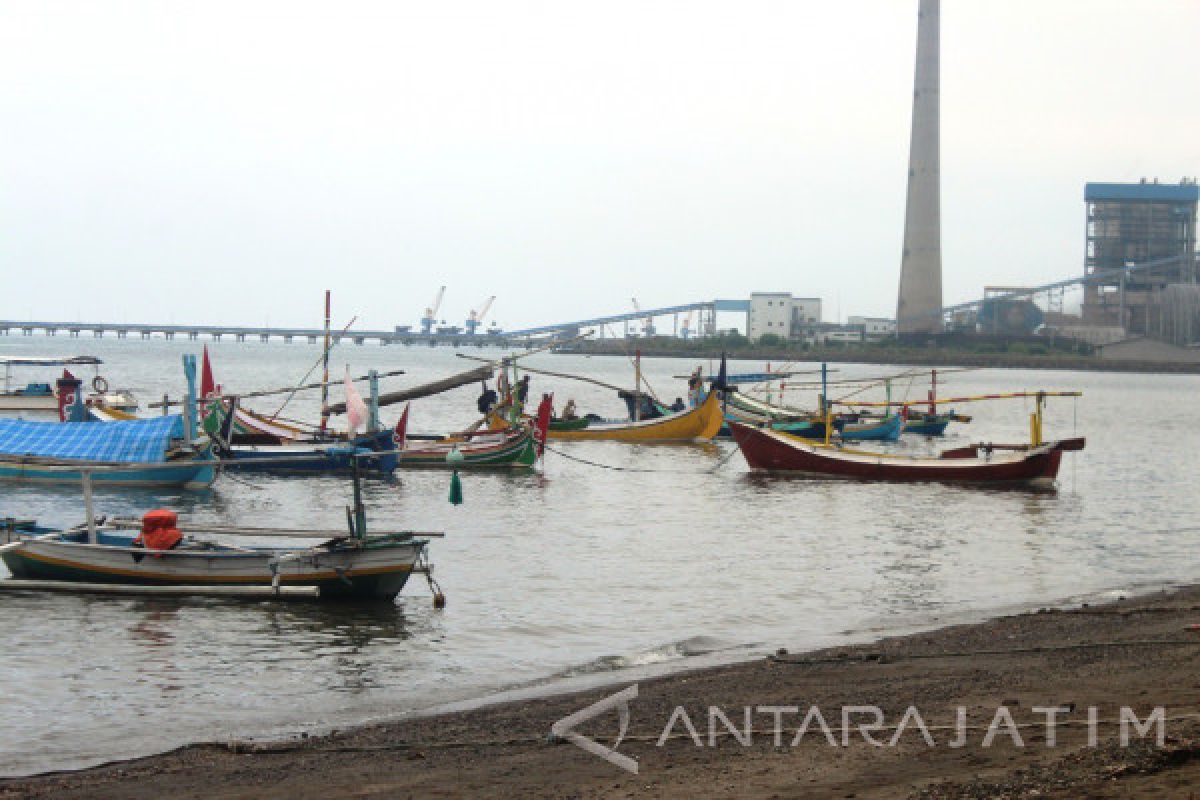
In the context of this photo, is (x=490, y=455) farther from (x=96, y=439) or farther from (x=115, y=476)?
(x=96, y=439)

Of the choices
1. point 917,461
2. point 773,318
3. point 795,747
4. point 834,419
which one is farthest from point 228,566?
point 773,318

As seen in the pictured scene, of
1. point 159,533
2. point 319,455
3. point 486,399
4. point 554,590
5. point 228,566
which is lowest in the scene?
point 554,590

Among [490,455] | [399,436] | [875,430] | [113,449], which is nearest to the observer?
[113,449]

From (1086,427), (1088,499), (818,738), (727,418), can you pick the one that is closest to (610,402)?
(1086,427)

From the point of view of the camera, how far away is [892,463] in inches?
1403

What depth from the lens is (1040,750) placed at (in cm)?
856

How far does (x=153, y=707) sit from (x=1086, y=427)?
194 feet

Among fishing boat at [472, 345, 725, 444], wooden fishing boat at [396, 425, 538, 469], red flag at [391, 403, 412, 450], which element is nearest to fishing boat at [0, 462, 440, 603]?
red flag at [391, 403, 412, 450]

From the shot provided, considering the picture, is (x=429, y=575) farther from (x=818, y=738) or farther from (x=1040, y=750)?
(x=1040, y=750)

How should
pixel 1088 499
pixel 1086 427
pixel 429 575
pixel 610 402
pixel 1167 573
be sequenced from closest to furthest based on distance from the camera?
1. pixel 429 575
2. pixel 1167 573
3. pixel 1088 499
4. pixel 1086 427
5. pixel 610 402

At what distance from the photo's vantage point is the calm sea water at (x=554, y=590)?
13.3m

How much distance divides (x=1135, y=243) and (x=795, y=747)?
163834mm

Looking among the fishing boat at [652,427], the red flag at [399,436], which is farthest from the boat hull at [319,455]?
the fishing boat at [652,427]

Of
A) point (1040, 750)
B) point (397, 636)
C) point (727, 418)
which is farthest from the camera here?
point (727, 418)
